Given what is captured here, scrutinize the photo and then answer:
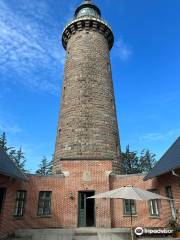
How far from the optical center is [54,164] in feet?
57.5

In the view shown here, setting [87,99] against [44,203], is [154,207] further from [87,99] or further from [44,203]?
[87,99]

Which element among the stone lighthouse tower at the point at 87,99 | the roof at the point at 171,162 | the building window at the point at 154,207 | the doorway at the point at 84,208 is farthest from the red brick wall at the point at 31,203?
the roof at the point at 171,162

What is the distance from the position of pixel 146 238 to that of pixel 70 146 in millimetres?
8104

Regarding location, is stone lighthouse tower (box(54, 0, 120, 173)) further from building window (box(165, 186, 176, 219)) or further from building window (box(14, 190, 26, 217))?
building window (box(165, 186, 176, 219))

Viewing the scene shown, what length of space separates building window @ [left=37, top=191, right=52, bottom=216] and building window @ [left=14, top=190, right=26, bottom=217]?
101 centimetres

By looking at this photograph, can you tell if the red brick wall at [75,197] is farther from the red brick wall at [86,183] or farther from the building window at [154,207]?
the building window at [154,207]

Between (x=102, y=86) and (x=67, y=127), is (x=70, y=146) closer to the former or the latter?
(x=67, y=127)

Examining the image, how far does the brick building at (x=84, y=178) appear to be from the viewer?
43.0 feet

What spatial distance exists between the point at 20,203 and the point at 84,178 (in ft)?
13.7

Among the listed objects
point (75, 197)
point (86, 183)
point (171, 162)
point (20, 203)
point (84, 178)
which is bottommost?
point (20, 203)

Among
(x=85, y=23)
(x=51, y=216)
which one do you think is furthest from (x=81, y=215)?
(x=85, y=23)

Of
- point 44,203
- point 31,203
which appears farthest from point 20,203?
point 44,203

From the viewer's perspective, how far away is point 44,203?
47.9ft

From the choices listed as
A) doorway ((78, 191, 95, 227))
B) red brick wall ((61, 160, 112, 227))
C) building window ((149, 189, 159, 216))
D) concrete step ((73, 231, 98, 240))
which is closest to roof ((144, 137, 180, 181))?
building window ((149, 189, 159, 216))
